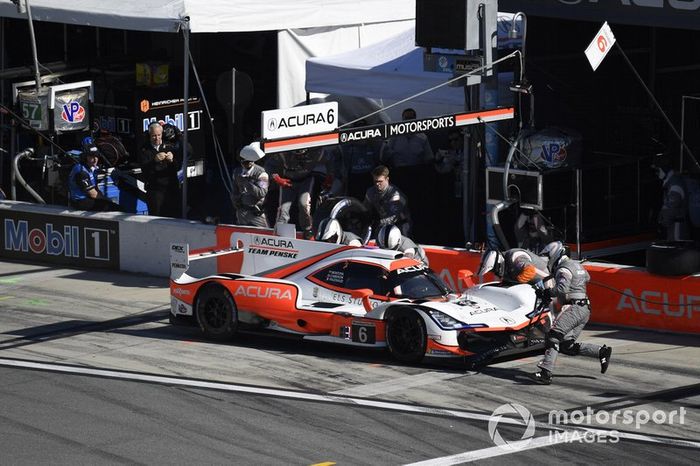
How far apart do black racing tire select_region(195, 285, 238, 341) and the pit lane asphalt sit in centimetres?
23

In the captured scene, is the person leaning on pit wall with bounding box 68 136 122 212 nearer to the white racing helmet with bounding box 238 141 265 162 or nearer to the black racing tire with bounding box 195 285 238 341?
the white racing helmet with bounding box 238 141 265 162

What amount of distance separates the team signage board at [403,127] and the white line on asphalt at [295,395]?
12.6ft

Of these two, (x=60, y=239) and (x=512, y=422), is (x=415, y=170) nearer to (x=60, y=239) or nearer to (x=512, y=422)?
(x=60, y=239)

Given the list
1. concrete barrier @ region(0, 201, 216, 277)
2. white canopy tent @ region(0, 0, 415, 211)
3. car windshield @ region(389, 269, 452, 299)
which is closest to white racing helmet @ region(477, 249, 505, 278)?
car windshield @ region(389, 269, 452, 299)

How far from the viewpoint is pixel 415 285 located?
1465 cm

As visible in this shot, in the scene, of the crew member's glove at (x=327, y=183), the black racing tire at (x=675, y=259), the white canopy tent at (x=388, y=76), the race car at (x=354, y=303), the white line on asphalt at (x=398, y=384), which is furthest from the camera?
the white canopy tent at (x=388, y=76)

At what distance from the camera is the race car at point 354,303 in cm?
1383

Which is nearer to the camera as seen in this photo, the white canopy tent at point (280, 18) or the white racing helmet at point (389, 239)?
the white racing helmet at point (389, 239)

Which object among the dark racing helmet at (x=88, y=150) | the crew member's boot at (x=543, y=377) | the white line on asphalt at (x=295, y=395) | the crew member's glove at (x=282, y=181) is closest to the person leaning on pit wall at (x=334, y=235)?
the crew member's glove at (x=282, y=181)

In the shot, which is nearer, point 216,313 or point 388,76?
point 216,313

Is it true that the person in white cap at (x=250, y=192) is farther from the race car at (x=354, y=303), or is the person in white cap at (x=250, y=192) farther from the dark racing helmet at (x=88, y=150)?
the dark racing helmet at (x=88, y=150)

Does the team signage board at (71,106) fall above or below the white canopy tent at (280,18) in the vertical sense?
below

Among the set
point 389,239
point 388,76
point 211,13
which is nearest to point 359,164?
point 388,76

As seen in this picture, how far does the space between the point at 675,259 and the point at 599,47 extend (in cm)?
276
